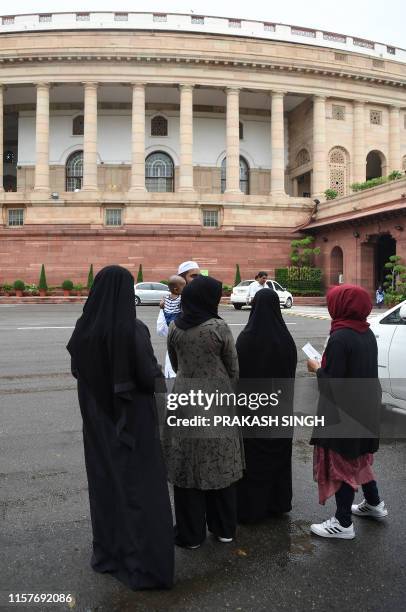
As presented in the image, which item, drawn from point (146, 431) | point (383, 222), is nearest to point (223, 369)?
point (146, 431)

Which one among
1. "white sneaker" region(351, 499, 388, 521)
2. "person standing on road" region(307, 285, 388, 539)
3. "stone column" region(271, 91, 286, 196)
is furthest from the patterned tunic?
"stone column" region(271, 91, 286, 196)

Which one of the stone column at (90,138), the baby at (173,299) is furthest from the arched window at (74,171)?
the baby at (173,299)

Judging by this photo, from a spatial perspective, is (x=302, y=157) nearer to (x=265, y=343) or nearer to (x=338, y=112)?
(x=338, y=112)

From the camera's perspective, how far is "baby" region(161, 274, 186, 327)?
6793 mm

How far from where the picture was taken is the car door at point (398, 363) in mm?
6566

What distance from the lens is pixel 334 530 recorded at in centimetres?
392

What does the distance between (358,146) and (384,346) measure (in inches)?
1617

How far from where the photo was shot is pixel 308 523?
4.20 metres

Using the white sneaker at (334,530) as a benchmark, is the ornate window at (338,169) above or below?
above

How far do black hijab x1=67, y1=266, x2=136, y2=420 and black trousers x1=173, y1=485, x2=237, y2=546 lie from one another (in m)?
0.93

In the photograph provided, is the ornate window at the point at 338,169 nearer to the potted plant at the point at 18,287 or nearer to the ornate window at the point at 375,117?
the ornate window at the point at 375,117

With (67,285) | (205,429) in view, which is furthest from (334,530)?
(67,285)

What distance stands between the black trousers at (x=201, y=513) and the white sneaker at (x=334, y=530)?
623 millimetres

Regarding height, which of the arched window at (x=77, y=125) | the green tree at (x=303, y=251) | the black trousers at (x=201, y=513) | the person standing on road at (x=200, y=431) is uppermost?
the arched window at (x=77, y=125)
